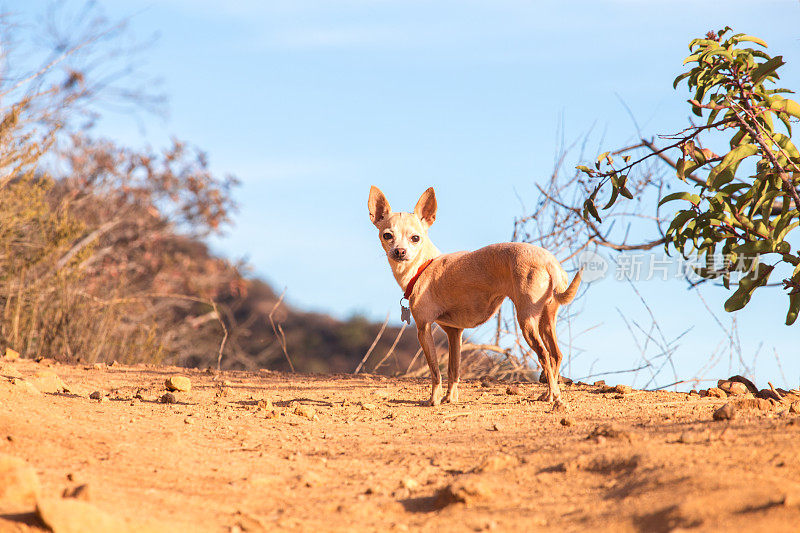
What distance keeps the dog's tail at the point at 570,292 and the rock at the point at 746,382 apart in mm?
2451

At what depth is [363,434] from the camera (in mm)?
4672

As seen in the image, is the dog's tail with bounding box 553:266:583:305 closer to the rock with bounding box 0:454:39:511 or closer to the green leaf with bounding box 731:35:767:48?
the green leaf with bounding box 731:35:767:48

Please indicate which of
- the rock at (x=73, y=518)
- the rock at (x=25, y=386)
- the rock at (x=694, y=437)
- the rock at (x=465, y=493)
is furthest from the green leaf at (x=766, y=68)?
the rock at (x=25, y=386)

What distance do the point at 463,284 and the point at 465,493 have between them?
2.86 m

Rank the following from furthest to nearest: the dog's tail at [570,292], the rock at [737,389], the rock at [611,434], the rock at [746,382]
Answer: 1. the rock at [746,382]
2. the rock at [737,389]
3. the dog's tail at [570,292]
4. the rock at [611,434]

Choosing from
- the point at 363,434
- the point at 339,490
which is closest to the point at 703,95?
the point at 363,434

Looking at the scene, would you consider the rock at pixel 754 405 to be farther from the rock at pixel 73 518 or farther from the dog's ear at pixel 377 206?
the rock at pixel 73 518

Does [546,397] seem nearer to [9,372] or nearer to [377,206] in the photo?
[377,206]

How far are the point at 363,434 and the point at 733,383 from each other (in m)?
3.77

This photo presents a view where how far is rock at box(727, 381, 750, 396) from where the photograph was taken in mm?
6328

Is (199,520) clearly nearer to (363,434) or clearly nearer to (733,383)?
(363,434)

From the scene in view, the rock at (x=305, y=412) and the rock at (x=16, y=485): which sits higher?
the rock at (x=305, y=412)

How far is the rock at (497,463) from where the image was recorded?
3.50 meters

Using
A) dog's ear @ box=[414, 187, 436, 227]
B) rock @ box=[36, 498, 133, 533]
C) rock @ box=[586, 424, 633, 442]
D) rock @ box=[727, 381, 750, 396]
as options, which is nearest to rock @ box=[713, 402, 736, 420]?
rock @ box=[586, 424, 633, 442]
